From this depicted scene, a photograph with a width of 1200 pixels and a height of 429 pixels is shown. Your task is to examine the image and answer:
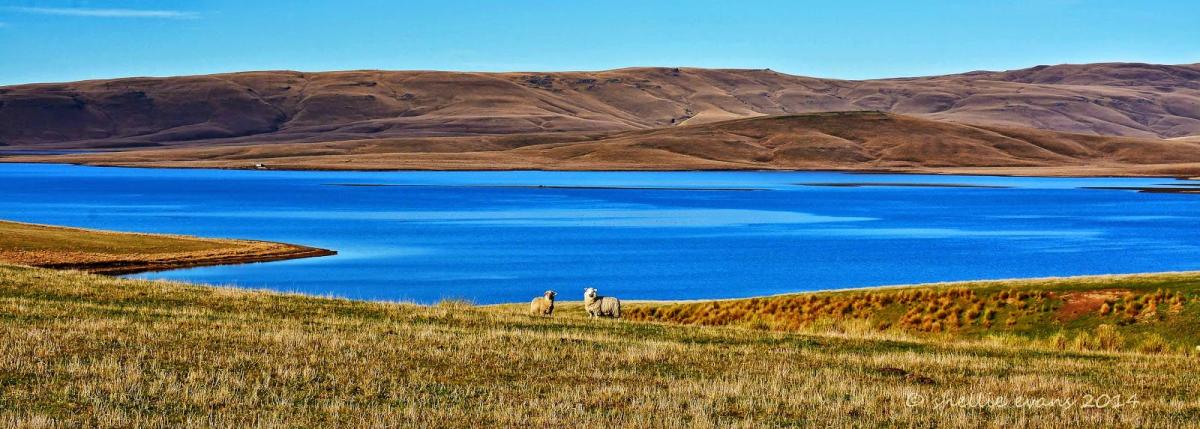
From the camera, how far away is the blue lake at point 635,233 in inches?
2440

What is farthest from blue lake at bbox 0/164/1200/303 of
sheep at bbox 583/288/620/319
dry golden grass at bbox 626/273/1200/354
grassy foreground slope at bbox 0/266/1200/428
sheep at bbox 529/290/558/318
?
grassy foreground slope at bbox 0/266/1200/428

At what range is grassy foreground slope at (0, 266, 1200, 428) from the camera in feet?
44.7

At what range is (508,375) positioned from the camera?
17.1m

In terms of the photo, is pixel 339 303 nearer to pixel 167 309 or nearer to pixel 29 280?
pixel 167 309

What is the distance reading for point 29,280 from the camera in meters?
30.0

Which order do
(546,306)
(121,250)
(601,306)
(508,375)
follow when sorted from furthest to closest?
(121,250) → (601,306) → (546,306) → (508,375)

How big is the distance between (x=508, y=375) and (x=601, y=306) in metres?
17.3

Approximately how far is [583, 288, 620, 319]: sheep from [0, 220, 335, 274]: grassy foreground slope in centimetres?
3124

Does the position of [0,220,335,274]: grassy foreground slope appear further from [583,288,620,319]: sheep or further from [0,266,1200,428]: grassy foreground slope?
[0,266,1200,428]: grassy foreground slope

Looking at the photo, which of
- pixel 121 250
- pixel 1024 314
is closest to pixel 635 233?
pixel 121 250

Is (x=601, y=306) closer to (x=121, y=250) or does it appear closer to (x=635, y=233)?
(x=121, y=250)

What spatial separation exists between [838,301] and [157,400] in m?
24.5

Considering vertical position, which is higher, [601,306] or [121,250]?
[601,306]

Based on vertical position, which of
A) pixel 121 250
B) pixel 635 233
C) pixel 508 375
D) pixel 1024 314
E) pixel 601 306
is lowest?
pixel 635 233
